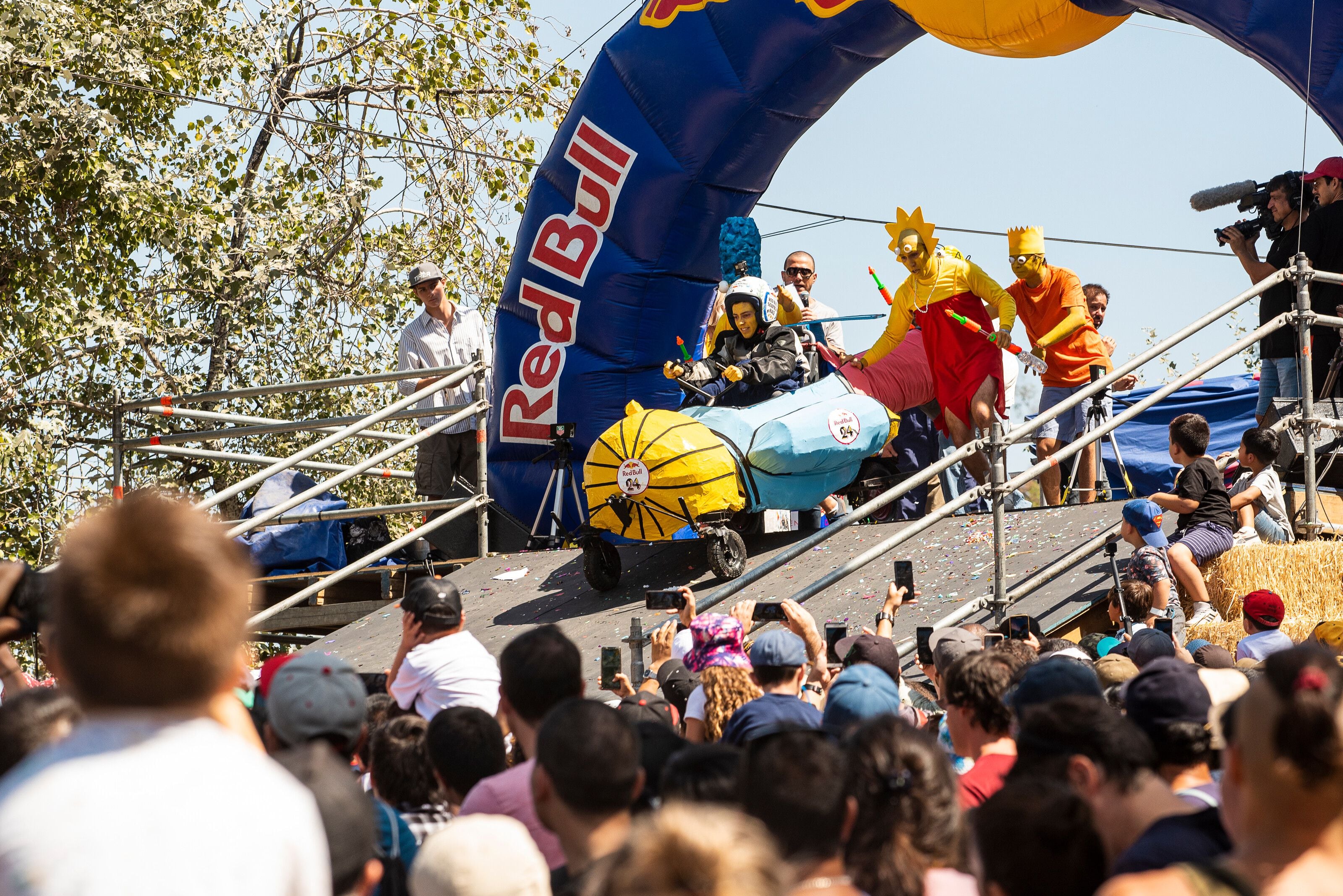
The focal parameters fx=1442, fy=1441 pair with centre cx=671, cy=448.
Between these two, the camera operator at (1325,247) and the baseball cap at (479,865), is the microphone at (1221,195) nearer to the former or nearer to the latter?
the camera operator at (1325,247)

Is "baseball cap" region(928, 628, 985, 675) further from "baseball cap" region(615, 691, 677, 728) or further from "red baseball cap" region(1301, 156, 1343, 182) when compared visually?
"red baseball cap" region(1301, 156, 1343, 182)

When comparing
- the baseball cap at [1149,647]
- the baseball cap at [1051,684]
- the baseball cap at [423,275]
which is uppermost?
the baseball cap at [423,275]

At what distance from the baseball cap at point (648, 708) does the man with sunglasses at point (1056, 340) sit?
392cm

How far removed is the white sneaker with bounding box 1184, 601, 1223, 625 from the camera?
6027 millimetres

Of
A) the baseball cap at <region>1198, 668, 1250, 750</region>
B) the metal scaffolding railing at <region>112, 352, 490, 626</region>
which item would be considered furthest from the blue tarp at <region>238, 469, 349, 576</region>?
the baseball cap at <region>1198, 668, 1250, 750</region>

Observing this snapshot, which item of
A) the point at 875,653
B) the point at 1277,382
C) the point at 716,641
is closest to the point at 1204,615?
the point at 1277,382

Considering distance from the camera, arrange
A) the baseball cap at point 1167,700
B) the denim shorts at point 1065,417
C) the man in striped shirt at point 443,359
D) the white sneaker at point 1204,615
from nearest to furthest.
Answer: the baseball cap at point 1167,700 < the white sneaker at point 1204,615 < the denim shorts at point 1065,417 < the man in striped shirt at point 443,359

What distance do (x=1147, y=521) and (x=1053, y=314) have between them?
2.58 meters

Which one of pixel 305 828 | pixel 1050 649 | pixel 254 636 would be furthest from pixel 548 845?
pixel 254 636

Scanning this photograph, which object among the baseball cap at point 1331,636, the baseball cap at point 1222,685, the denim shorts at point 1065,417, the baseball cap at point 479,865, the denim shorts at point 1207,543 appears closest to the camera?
the baseball cap at point 479,865

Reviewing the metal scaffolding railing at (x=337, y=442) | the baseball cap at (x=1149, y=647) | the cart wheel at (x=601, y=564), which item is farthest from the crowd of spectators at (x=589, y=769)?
the metal scaffolding railing at (x=337, y=442)

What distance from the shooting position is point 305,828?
1660 millimetres

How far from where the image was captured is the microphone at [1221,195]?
7.51 meters

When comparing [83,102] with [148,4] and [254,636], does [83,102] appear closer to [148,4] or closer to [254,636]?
[148,4]
